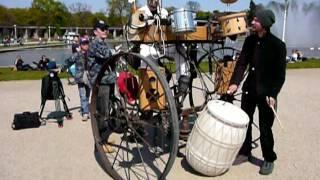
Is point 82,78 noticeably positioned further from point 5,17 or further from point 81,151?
point 5,17

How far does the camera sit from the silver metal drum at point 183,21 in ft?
18.4

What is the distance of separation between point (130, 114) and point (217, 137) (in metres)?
1.12

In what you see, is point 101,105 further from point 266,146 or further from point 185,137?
point 266,146

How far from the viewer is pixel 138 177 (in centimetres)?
555

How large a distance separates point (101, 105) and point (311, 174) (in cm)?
279

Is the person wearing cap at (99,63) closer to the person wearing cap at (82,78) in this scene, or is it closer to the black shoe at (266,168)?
the black shoe at (266,168)

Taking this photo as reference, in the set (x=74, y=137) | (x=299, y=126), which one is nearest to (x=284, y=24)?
(x=299, y=126)

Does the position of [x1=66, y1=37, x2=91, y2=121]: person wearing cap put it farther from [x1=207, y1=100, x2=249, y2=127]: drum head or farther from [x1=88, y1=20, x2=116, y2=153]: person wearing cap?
[x1=207, y1=100, x2=249, y2=127]: drum head

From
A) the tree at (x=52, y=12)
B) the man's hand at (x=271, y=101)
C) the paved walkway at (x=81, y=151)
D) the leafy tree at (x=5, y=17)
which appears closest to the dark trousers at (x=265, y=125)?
the man's hand at (x=271, y=101)

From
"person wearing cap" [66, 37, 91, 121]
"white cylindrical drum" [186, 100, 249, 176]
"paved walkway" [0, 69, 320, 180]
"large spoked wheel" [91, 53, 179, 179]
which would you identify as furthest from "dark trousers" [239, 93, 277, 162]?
"person wearing cap" [66, 37, 91, 121]

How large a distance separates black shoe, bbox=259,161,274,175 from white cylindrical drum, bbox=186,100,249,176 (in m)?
0.46

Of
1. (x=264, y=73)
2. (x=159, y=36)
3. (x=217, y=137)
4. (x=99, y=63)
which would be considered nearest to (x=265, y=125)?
(x=264, y=73)

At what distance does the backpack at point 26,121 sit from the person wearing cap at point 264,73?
163 inches

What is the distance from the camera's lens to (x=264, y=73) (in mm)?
5449
